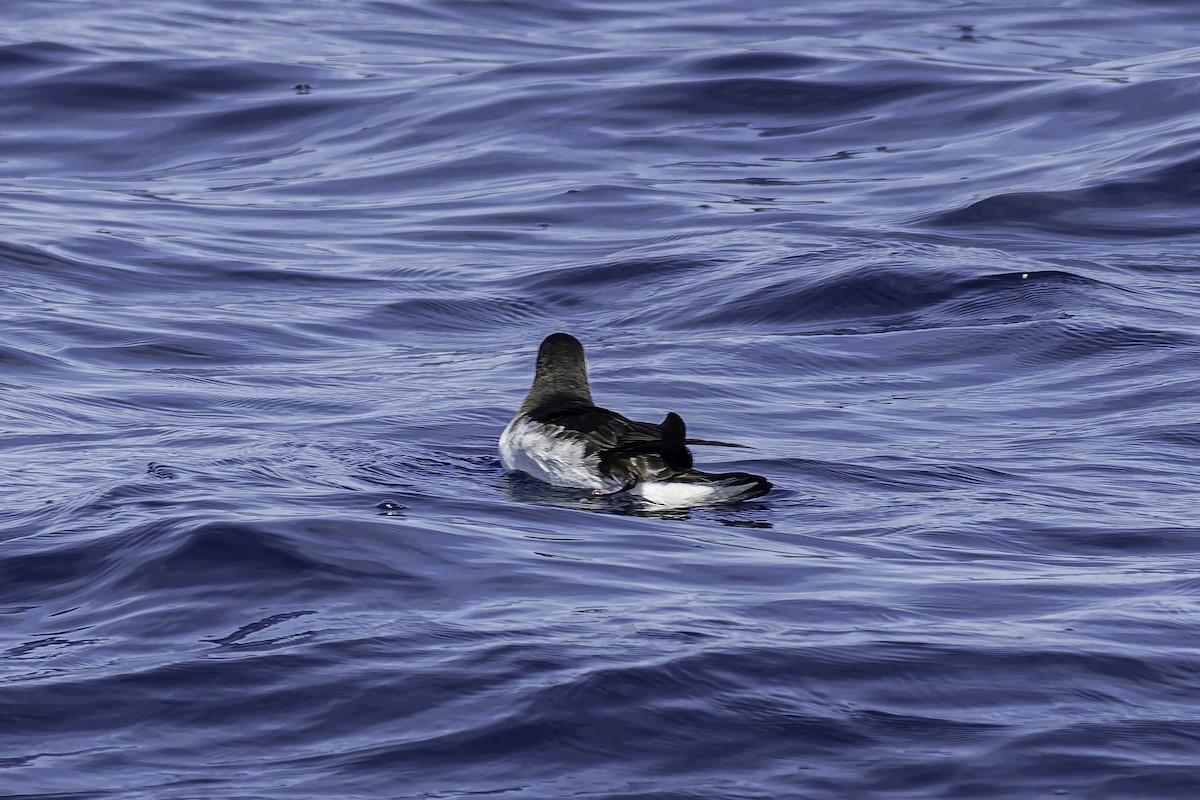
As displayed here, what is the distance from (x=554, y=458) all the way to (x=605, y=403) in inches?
77.8

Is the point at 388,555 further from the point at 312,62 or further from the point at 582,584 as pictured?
the point at 312,62

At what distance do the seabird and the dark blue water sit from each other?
115mm

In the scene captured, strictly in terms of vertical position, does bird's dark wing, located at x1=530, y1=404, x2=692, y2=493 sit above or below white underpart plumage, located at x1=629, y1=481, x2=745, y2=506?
above

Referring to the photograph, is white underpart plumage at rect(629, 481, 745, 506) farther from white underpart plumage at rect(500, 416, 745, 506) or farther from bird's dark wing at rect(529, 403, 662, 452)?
bird's dark wing at rect(529, 403, 662, 452)

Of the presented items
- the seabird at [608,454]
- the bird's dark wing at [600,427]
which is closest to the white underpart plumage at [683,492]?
the seabird at [608,454]

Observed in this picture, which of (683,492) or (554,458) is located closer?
(683,492)

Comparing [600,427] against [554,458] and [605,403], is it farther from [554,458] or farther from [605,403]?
[605,403]

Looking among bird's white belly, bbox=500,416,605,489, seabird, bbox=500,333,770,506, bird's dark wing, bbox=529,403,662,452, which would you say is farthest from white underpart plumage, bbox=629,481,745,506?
bird's white belly, bbox=500,416,605,489

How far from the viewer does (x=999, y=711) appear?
16.8 ft

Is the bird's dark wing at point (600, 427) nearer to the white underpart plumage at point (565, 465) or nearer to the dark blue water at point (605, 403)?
the white underpart plumage at point (565, 465)

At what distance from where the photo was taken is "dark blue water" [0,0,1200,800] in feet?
16.5

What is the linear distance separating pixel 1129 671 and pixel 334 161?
1369 centimetres

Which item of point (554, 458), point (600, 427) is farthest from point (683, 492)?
point (554, 458)

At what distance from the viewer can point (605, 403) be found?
406 inches
